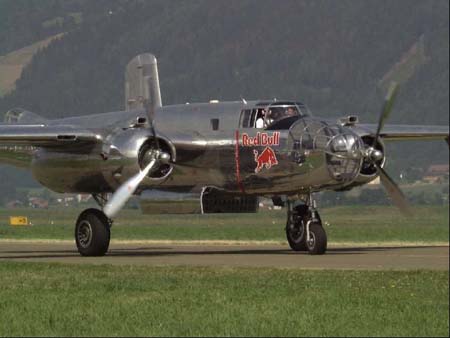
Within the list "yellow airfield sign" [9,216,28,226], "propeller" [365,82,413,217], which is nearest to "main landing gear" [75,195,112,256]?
"propeller" [365,82,413,217]

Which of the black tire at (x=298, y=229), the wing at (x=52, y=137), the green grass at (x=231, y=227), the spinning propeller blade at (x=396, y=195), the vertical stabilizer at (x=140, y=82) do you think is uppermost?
the vertical stabilizer at (x=140, y=82)

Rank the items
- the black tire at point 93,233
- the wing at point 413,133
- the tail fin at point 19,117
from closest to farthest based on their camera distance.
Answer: the black tire at point 93,233, the wing at point 413,133, the tail fin at point 19,117

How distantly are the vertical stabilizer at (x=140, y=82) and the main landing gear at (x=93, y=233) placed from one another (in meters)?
6.42

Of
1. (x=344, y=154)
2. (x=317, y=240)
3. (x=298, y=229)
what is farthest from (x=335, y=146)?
(x=298, y=229)

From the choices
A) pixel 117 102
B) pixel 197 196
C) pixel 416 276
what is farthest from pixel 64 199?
pixel 416 276

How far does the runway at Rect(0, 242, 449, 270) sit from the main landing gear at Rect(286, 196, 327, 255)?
1.06 ft

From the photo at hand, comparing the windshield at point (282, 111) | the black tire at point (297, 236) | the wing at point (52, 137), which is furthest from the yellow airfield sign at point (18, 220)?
the windshield at point (282, 111)

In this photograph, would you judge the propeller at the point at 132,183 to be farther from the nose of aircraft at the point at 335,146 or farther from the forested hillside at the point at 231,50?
the forested hillside at the point at 231,50

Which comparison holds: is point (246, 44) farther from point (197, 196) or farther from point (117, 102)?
point (197, 196)

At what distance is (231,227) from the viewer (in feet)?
190

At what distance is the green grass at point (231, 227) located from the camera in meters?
46.0

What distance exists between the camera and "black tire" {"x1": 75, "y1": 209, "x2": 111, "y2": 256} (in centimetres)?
3212

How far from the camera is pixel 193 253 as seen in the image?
34562 millimetres

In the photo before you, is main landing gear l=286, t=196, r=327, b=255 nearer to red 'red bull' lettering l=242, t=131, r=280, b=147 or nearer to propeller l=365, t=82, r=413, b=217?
red 'red bull' lettering l=242, t=131, r=280, b=147
